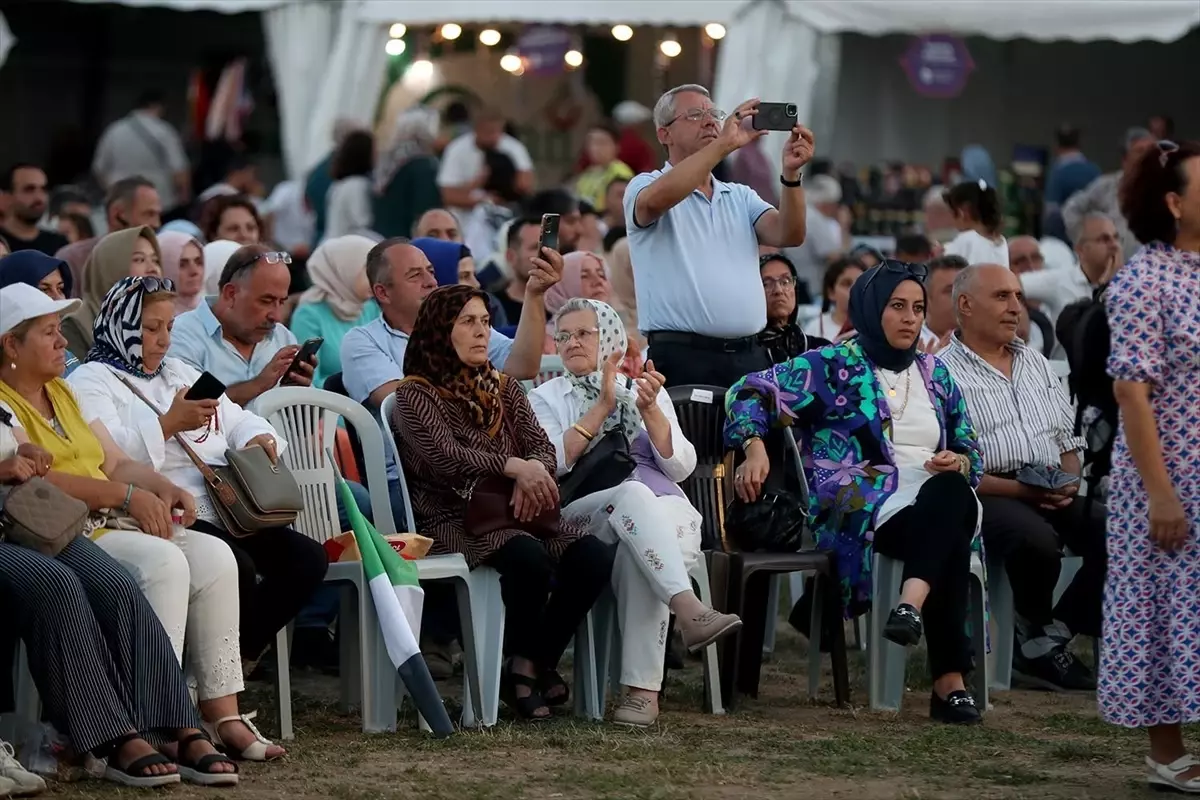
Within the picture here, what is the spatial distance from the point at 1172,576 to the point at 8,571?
287cm

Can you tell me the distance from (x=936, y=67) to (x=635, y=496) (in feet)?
36.9

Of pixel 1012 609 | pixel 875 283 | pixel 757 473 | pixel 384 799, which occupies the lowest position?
pixel 384 799

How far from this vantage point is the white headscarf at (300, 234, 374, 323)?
25.7ft

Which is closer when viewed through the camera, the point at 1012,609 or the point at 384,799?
the point at 384,799

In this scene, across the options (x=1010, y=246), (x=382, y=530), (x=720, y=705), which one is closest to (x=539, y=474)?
(x=382, y=530)

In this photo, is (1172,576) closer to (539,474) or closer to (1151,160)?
(1151,160)

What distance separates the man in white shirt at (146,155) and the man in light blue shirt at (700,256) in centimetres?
1008

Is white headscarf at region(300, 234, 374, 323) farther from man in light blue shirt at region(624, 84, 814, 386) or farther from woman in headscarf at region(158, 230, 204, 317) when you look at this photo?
man in light blue shirt at region(624, 84, 814, 386)

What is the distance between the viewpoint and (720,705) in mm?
6266

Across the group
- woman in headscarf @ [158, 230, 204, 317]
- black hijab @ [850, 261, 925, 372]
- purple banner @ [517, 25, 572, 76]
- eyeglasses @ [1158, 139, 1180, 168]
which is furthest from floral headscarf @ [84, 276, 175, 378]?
purple banner @ [517, 25, 572, 76]

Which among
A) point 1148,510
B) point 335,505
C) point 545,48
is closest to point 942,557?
point 1148,510

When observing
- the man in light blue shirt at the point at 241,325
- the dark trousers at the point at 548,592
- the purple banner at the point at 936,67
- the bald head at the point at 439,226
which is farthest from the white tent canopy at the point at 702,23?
the dark trousers at the point at 548,592

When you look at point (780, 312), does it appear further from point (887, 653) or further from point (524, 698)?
point (524, 698)

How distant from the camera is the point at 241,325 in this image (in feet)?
21.9
